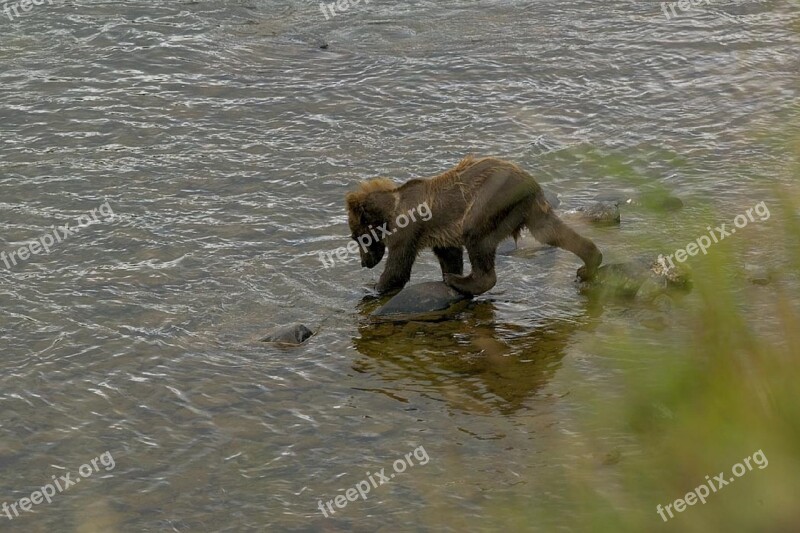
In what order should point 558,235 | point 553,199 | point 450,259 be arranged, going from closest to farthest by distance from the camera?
point 558,235, point 450,259, point 553,199

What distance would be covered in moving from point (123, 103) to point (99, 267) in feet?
14.7

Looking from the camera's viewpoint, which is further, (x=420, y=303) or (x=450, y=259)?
(x=450, y=259)

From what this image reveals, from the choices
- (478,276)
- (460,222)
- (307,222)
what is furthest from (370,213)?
(307,222)

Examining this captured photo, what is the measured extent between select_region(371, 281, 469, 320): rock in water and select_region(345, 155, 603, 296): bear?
4.8 inches

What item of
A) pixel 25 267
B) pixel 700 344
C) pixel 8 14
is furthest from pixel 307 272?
pixel 8 14

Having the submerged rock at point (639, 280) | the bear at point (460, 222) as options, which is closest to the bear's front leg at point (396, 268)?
the bear at point (460, 222)

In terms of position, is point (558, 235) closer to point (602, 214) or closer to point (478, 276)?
point (478, 276)

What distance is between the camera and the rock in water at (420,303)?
10.6 metres

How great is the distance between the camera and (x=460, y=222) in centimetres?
1066

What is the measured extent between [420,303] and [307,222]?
240 centimetres

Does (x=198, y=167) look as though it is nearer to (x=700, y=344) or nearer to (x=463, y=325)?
(x=463, y=325)

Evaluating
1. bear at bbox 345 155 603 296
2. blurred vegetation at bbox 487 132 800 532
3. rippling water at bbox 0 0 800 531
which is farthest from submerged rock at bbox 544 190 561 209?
blurred vegetation at bbox 487 132 800 532

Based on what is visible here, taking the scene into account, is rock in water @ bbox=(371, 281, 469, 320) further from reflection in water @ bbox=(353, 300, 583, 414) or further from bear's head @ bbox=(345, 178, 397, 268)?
bear's head @ bbox=(345, 178, 397, 268)

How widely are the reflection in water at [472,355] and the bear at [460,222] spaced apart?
565 mm
